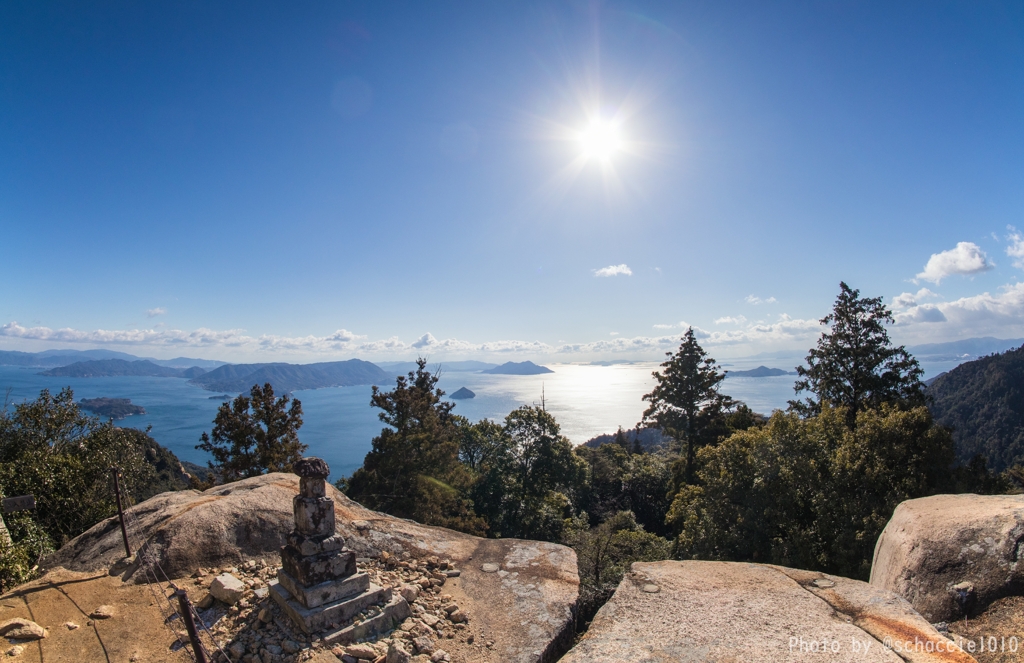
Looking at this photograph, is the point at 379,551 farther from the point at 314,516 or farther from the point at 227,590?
the point at 227,590

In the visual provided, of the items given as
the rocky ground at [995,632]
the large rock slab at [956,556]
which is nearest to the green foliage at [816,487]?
the large rock slab at [956,556]

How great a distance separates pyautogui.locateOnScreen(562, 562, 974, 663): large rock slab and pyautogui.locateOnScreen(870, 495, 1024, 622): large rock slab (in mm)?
653

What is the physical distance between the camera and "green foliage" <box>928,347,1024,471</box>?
4966 centimetres

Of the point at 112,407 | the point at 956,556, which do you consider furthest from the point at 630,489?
the point at 112,407

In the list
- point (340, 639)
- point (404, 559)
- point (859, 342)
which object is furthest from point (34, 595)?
point (859, 342)

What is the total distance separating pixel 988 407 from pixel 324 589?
272 ft

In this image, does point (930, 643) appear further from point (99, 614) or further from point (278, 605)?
point (99, 614)

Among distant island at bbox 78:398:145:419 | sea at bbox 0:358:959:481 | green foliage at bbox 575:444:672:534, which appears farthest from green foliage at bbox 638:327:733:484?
distant island at bbox 78:398:145:419

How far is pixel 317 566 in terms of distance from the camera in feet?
20.4

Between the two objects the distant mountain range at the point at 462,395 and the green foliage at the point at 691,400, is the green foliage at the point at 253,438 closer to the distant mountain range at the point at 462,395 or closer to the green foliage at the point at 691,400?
the green foliage at the point at 691,400

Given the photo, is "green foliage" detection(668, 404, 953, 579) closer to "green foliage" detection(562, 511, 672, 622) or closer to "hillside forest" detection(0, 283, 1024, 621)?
"hillside forest" detection(0, 283, 1024, 621)

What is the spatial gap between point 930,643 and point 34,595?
11.8 meters

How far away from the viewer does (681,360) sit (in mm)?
26547

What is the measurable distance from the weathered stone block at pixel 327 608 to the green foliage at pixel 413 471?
44.4ft
